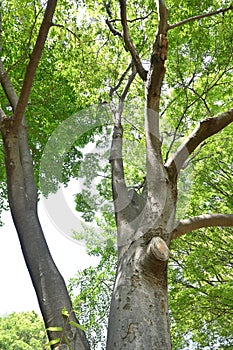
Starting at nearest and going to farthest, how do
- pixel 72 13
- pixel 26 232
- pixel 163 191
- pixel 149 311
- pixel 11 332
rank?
pixel 149 311, pixel 26 232, pixel 163 191, pixel 72 13, pixel 11 332

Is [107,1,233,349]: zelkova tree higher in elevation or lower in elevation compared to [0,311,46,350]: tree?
lower

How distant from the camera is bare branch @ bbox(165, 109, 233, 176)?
12.7 ft

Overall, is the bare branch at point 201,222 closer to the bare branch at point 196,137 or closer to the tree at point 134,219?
the tree at point 134,219

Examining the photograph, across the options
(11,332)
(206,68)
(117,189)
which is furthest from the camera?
(11,332)

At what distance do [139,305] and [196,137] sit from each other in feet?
6.15

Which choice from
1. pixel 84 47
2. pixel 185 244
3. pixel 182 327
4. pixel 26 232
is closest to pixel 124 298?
pixel 26 232

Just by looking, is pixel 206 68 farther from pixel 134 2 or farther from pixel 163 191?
pixel 163 191

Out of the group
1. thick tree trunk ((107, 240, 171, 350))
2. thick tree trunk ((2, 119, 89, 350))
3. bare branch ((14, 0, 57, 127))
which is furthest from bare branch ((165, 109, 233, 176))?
bare branch ((14, 0, 57, 127))

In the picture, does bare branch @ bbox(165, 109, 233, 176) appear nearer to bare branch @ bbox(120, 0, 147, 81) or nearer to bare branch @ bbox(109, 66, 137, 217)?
bare branch @ bbox(109, 66, 137, 217)

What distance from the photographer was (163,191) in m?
3.56

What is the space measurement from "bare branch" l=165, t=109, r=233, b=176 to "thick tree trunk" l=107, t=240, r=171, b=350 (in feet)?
3.35

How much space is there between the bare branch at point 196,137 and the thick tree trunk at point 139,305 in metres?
1.02

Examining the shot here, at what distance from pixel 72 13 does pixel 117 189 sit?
4089 millimetres

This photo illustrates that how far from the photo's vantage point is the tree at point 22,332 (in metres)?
30.2
